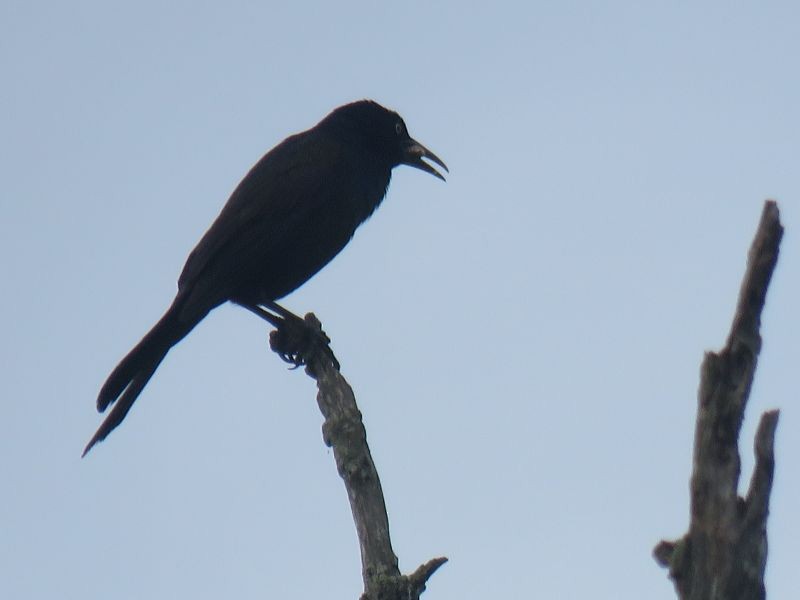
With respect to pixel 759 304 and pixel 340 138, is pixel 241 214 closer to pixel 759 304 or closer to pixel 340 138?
pixel 340 138

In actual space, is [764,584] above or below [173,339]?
below

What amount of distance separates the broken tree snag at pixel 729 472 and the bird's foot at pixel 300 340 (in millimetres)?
3186

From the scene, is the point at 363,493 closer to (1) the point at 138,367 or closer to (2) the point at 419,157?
(1) the point at 138,367

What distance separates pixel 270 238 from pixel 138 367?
1103 mm

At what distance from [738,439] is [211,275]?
179 inches

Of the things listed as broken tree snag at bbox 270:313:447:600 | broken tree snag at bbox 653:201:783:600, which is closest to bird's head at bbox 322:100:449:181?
broken tree snag at bbox 270:313:447:600

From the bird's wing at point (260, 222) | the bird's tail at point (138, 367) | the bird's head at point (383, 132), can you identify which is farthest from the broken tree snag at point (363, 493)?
the bird's head at point (383, 132)

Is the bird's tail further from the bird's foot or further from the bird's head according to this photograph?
the bird's head

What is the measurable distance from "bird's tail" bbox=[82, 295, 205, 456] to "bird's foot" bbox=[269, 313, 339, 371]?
53 cm

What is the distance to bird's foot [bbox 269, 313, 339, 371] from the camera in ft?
19.9

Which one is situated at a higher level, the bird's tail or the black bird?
the black bird

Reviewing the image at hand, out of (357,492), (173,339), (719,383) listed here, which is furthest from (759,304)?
(173,339)

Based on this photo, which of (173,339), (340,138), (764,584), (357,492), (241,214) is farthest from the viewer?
(340,138)

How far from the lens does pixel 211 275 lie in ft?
22.7
